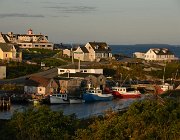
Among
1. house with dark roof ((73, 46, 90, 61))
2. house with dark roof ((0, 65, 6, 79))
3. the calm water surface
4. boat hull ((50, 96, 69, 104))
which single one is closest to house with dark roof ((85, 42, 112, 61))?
house with dark roof ((73, 46, 90, 61))

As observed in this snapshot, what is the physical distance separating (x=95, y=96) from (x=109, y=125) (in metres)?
16.2

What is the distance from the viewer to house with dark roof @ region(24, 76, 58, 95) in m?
24.8

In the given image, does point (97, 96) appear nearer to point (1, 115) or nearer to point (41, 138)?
point (1, 115)

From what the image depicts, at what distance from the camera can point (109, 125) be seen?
917 cm

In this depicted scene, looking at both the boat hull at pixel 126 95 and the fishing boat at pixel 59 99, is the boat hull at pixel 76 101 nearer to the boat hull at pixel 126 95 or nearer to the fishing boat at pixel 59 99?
the fishing boat at pixel 59 99

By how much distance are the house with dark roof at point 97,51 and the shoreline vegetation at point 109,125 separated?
83.0ft

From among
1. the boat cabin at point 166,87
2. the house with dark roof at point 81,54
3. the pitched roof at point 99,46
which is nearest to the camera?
the boat cabin at point 166,87

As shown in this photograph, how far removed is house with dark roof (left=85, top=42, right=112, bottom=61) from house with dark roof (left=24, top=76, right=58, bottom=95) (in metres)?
12.2

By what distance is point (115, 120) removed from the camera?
9562mm

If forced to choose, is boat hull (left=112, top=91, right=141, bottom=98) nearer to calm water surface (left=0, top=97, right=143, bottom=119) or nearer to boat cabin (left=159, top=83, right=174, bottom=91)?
calm water surface (left=0, top=97, right=143, bottom=119)

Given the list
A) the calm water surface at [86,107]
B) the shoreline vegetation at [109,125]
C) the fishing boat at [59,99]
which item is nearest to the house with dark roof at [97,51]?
the calm water surface at [86,107]

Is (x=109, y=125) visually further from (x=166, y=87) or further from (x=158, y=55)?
(x=158, y=55)

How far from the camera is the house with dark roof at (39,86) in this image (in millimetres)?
24750

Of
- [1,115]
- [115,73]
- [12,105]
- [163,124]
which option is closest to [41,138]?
[163,124]
